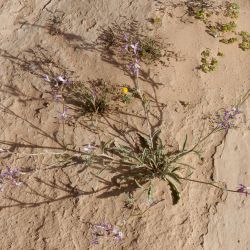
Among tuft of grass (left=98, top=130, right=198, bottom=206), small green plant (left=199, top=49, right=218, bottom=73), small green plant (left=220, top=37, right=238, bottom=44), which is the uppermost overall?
small green plant (left=220, top=37, right=238, bottom=44)

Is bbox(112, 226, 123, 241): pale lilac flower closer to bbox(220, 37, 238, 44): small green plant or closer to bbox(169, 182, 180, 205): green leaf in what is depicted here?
bbox(169, 182, 180, 205): green leaf

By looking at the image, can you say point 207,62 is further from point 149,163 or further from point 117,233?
→ point 117,233

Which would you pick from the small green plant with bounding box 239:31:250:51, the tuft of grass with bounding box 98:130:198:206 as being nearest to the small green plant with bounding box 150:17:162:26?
the small green plant with bounding box 239:31:250:51

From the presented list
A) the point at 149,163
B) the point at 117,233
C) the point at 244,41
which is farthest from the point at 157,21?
the point at 117,233

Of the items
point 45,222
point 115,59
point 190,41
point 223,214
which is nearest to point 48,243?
point 45,222

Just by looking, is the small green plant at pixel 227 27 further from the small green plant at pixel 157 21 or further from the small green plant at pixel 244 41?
the small green plant at pixel 157 21

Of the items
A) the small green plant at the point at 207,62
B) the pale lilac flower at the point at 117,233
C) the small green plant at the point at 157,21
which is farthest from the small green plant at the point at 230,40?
the pale lilac flower at the point at 117,233

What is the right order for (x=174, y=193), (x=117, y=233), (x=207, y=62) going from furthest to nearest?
(x=207, y=62)
(x=174, y=193)
(x=117, y=233)
